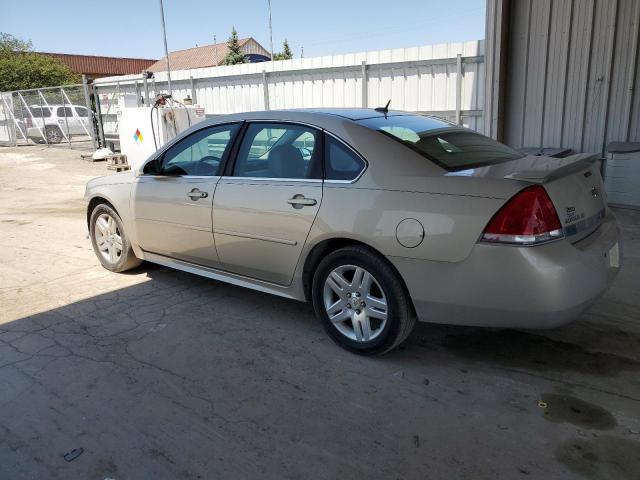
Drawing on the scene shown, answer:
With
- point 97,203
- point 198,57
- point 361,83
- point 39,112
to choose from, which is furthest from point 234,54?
point 97,203

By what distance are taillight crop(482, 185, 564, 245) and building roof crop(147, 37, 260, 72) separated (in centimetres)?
5493

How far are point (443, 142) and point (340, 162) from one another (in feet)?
2.46

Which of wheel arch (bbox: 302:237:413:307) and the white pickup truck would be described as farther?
the white pickup truck

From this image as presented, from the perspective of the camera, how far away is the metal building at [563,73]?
26.2 feet

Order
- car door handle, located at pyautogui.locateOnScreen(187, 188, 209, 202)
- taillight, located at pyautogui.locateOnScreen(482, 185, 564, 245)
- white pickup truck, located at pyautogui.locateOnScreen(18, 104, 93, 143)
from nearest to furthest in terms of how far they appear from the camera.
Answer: taillight, located at pyautogui.locateOnScreen(482, 185, 564, 245)
car door handle, located at pyautogui.locateOnScreen(187, 188, 209, 202)
white pickup truck, located at pyautogui.locateOnScreen(18, 104, 93, 143)

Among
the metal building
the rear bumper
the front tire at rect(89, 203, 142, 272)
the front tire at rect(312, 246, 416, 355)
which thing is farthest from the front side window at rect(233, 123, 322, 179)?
the metal building

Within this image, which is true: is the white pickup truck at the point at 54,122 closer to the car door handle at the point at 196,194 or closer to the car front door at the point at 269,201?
the car door handle at the point at 196,194

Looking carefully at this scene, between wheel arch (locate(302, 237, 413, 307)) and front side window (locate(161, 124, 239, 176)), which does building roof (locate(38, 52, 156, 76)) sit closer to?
front side window (locate(161, 124, 239, 176))

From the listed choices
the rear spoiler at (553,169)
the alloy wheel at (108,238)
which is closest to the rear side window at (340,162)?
the rear spoiler at (553,169)

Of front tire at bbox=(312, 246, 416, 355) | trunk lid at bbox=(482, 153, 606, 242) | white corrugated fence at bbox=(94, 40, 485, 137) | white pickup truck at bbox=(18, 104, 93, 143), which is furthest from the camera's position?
white pickup truck at bbox=(18, 104, 93, 143)

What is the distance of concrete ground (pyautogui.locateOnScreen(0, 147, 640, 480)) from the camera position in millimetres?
2539

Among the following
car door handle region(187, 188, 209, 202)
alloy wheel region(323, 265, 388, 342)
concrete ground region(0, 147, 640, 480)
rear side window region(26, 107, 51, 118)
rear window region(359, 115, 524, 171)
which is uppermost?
rear side window region(26, 107, 51, 118)

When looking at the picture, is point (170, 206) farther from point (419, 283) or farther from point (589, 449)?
point (589, 449)

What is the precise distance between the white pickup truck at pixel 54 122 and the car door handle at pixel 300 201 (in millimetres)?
17352
